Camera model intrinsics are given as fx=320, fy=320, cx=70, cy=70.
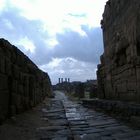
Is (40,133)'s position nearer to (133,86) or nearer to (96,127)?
(96,127)

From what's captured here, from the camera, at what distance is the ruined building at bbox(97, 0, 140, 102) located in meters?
12.4

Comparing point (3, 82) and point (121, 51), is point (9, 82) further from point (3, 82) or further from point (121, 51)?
point (121, 51)

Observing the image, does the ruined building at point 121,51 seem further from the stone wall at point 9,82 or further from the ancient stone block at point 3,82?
the ancient stone block at point 3,82

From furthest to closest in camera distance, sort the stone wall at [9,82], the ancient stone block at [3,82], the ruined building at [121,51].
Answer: the ruined building at [121,51], the stone wall at [9,82], the ancient stone block at [3,82]

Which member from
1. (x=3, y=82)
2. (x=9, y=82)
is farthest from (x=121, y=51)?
(x=3, y=82)

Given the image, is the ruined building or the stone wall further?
the ruined building

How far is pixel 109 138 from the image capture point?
714 centimetres

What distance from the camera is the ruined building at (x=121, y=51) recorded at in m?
12.4

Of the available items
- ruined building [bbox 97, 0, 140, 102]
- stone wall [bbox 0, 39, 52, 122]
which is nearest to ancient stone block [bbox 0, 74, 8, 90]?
stone wall [bbox 0, 39, 52, 122]

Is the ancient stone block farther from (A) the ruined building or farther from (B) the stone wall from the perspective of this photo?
(A) the ruined building

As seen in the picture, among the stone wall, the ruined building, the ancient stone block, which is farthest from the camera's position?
the ruined building

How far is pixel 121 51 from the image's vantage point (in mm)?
14617

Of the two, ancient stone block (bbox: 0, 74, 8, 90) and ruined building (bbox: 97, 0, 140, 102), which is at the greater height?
ruined building (bbox: 97, 0, 140, 102)

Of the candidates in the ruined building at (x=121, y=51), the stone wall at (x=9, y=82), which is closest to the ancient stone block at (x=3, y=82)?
the stone wall at (x=9, y=82)
